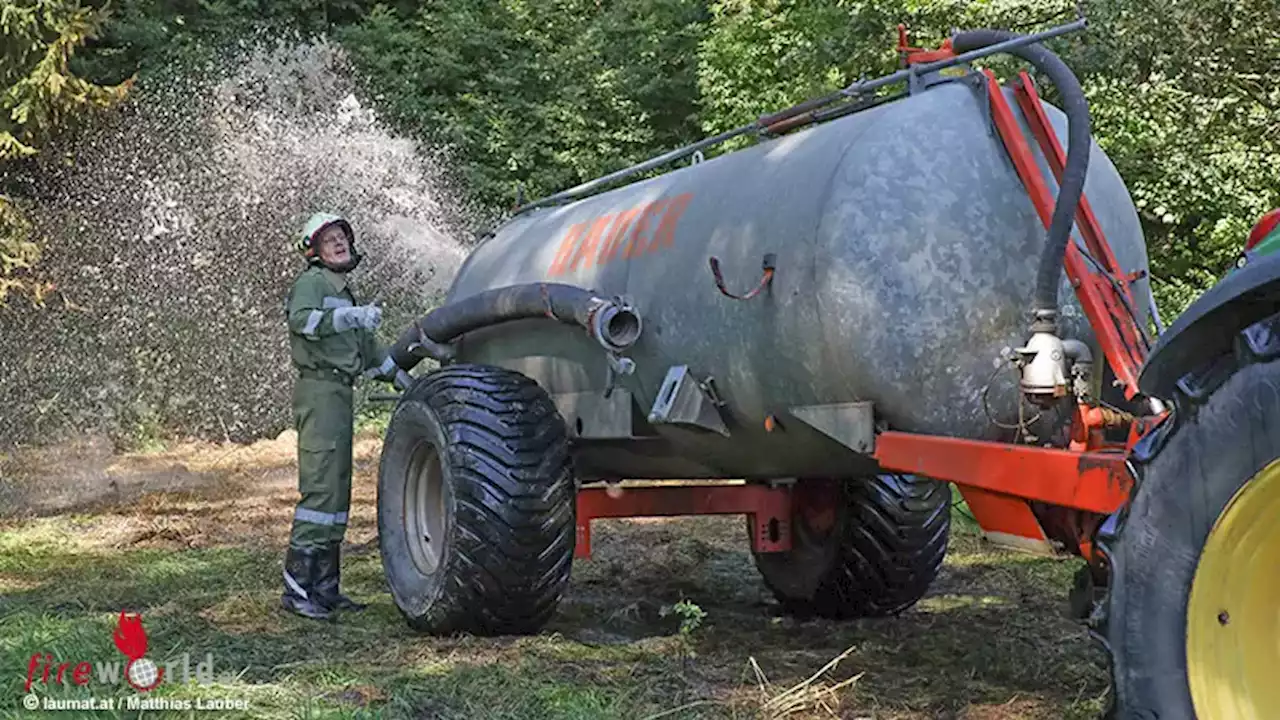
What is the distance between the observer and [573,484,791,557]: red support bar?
18.2 feet

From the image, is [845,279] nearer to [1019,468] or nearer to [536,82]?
[1019,468]

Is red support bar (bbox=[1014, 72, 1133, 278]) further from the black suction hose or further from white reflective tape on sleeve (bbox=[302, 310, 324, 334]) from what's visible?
white reflective tape on sleeve (bbox=[302, 310, 324, 334])

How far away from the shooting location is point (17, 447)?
14.1 metres

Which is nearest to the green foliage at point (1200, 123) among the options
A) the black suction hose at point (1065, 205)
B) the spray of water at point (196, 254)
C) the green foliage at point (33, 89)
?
the spray of water at point (196, 254)

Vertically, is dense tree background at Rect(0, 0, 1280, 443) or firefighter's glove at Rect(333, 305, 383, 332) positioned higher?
dense tree background at Rect(0, 0, 1280, 443)

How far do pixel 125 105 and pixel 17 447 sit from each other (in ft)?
20.9

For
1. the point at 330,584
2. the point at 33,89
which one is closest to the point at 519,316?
the point at 330,584

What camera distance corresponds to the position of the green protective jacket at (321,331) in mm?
5977

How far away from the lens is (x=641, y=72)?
22.4m

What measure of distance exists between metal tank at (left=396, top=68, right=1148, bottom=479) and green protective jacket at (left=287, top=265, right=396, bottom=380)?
138 cm

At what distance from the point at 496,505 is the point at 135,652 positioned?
1.34 m

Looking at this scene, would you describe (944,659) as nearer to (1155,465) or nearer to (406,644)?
(406,644)

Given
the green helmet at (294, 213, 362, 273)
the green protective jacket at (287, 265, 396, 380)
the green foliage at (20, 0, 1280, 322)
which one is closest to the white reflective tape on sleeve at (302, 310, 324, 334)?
the green protective jacket at (287, 265, 396, 380)

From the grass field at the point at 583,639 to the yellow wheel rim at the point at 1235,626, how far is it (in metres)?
1.45
